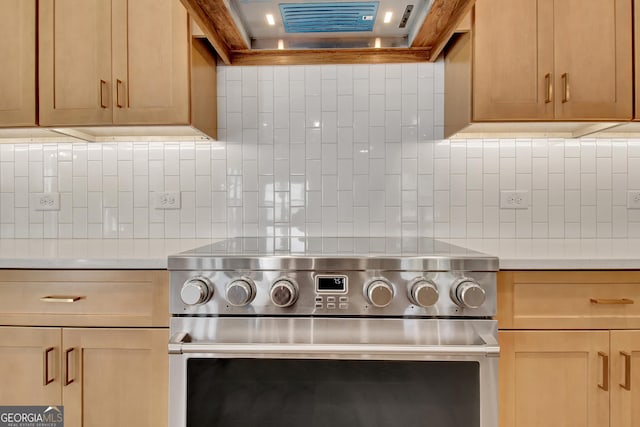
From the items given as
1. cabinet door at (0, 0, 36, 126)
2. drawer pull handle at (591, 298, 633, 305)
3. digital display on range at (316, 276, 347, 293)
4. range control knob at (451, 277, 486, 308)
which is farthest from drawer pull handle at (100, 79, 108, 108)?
drawer pull handle at (591, 298, 633, 305)

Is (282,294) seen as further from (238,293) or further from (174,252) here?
(174,252)

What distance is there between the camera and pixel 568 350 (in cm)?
123

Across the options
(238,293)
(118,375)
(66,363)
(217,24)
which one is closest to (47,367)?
(66,363)

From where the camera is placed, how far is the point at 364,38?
1713mm

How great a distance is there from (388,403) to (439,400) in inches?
6.2

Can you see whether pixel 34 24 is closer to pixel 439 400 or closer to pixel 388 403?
pixel 388 403

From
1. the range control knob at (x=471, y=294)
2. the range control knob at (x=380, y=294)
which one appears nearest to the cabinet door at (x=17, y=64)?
the range control knob at (x=380, y=294)

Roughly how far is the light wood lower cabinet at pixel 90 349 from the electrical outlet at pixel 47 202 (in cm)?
70

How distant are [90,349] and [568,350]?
1.63 meters

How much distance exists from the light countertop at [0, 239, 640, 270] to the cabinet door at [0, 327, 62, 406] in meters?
0.24

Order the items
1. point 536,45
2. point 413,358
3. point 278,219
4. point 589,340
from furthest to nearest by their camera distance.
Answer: point 278,219
point 536,45
point 589,340
point 413,358

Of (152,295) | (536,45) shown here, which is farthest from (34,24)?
(536,45)

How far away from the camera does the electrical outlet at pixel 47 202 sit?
6.28ft

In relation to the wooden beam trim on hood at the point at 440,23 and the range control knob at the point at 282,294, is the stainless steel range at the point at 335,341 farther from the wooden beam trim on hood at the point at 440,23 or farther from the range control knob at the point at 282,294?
the wooden beam trim on hood at the point at 440,23
